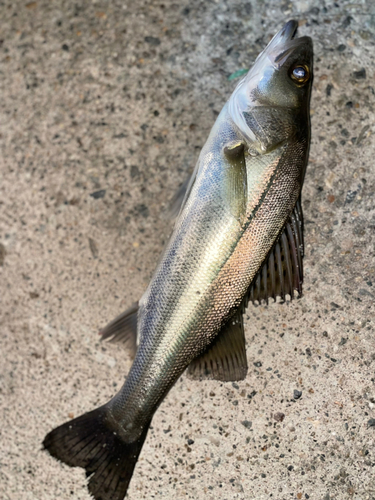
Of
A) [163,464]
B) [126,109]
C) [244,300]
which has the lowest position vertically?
[163,464]

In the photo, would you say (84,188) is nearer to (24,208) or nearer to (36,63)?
(24,208)

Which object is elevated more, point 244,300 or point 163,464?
point 244,300

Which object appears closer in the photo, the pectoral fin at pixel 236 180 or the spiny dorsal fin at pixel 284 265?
the pectoral fin at pixel 236 180

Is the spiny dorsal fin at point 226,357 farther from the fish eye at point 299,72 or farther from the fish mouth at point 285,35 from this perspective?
the fish mouth at point 285,35

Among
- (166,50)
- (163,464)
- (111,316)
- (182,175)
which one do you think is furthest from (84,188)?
(163,464)

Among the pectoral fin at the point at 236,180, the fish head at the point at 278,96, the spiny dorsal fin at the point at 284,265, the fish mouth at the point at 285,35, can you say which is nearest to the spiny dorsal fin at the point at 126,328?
the spiny dorsal fin at the point at 284,265

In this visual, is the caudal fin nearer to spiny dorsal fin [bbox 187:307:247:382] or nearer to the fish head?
spiny dorsal fin [bbox 187:307:247:382]

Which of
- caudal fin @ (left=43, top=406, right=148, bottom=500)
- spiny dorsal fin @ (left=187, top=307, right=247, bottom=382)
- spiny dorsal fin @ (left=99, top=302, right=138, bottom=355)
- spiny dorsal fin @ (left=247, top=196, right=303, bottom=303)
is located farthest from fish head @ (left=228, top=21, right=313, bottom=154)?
caudal fin @ (left=43, top=406, right=148, bottom=500)
